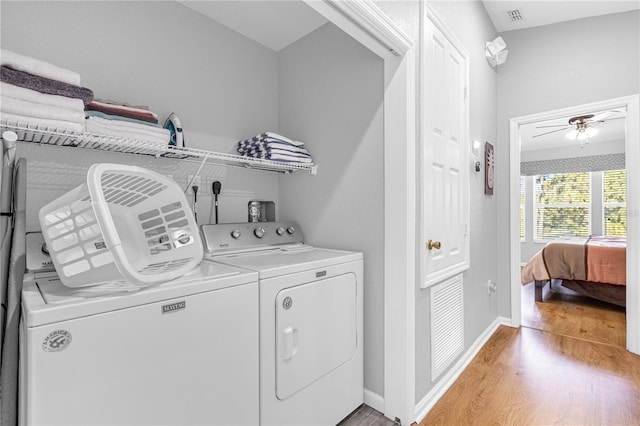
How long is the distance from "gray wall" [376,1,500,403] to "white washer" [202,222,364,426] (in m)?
0.38

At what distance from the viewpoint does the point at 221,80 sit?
2.15 m

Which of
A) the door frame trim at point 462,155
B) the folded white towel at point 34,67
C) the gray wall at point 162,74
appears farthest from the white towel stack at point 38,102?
the door frame trim at point 462,155

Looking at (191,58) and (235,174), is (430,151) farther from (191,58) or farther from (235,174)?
(191,58)

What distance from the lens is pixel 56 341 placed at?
2.72ft

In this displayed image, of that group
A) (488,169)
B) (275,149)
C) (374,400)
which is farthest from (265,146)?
(488,169)

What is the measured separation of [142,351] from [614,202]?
7.95 metres

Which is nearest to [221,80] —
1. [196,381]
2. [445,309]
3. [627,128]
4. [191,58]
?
[191,58]

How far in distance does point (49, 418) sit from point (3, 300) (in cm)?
43

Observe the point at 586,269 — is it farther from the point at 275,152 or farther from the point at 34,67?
the point at 34,67

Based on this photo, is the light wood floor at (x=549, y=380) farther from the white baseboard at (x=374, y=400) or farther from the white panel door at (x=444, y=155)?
the white panel door at (x=444, y=155)

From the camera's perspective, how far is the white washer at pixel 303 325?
134 cm

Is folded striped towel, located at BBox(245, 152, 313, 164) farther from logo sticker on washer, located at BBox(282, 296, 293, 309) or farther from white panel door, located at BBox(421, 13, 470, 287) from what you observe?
logo sticker on washer, located at BBox(282, 296, 293, 309)

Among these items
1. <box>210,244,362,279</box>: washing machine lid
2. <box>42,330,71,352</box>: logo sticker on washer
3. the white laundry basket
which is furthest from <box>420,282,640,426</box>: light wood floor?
<box>42,330,71,352</box>: logo sticker on washer

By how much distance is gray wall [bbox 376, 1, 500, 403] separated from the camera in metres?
1.80
